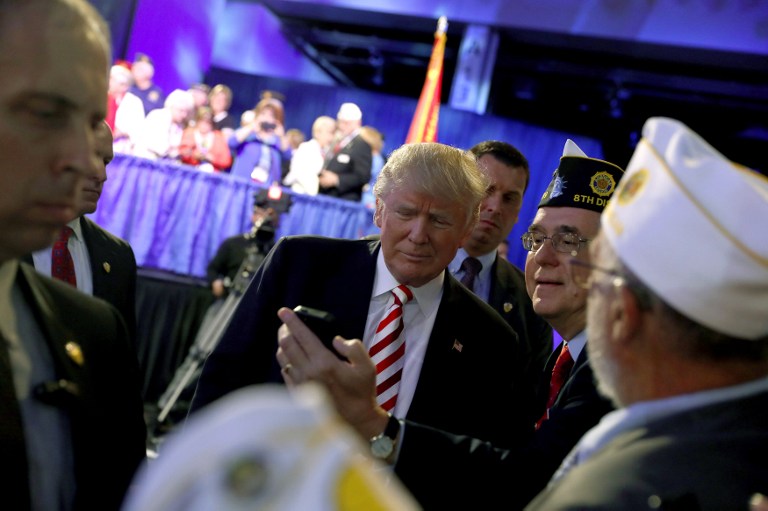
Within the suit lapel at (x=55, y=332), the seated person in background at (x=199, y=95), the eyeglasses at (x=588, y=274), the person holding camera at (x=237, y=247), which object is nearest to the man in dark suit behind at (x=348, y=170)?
the person holding camera at (x=237, y=247)

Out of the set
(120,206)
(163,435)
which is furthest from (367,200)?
(163,435)

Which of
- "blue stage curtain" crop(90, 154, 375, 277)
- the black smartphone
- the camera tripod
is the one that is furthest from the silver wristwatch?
"blue stage curtain" crop(90, 154, 375, 277)

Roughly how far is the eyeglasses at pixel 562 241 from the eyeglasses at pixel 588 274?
1.07 meters

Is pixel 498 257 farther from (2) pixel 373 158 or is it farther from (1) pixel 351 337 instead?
(2) pixel 373 158

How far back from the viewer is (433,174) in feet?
8.69

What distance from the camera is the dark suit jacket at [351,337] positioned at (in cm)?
255

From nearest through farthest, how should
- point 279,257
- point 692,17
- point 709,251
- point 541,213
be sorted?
point 709,251 → point 279,257 → point 541,213 → point 692,17

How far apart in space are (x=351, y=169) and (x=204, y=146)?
1.78m

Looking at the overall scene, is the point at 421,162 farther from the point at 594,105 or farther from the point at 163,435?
the point at 594,105

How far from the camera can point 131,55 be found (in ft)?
41.9

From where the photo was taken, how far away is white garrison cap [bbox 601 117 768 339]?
1.36m

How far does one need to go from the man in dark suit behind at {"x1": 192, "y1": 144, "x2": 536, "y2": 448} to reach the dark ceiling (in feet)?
37.6

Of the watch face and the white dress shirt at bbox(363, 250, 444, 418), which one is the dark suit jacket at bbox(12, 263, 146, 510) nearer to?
the watch face

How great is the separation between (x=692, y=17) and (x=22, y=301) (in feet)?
42.9
